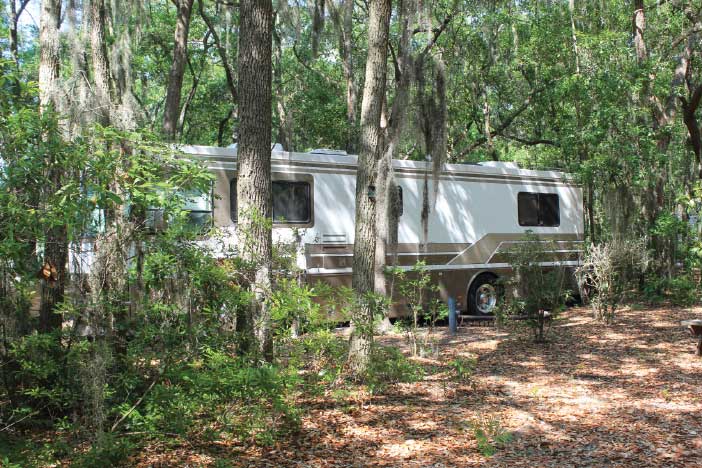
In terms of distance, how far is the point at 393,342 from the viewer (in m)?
9.34

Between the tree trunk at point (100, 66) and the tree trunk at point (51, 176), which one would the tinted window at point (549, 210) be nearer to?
the tree trunk at point (100, 66)

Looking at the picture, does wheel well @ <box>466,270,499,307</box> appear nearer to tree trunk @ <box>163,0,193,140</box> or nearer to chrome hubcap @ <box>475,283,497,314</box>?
chrome hubcap @ <box>475,283,497,314</box>

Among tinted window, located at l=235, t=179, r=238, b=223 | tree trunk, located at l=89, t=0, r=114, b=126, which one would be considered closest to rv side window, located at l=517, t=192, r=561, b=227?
tinted window, located at l=235, t=179, r=238, b=223

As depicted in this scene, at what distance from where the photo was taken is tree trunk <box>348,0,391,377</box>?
658 cm

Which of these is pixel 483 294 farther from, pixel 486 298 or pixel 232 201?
pixel 232 201

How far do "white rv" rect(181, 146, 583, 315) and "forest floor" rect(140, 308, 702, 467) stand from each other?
9.66 ft

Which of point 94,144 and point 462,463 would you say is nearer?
point 94,144

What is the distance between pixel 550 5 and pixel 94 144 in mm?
14204

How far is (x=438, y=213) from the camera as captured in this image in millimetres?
11867

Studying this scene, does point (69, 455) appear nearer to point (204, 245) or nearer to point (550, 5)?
point (204, 245)

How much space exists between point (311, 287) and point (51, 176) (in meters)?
2.59

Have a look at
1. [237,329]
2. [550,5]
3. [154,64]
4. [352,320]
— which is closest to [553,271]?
[352,320]

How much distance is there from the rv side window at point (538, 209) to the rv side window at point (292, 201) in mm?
4717

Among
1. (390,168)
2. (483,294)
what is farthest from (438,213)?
(390,168)
